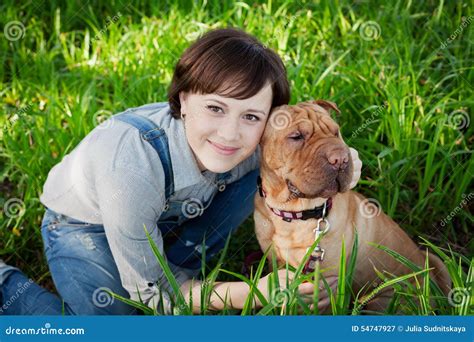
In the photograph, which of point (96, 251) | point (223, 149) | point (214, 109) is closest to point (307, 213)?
point (223, 149)

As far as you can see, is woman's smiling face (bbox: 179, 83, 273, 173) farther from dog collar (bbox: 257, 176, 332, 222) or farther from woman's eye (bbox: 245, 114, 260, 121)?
dog collar (bbox: 257, 176, 332, 222)

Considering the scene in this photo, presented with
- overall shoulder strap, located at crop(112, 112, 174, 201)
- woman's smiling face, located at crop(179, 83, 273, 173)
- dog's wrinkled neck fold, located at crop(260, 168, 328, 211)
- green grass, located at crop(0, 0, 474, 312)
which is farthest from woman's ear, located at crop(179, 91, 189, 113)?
green grass, located at crop(0, 0, 474, 312)

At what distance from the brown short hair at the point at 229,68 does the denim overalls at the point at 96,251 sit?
255 mm

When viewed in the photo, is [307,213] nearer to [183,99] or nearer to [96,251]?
[183,99]

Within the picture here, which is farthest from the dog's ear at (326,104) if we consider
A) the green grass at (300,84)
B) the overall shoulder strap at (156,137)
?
the overall shoulder strap at (156,137)

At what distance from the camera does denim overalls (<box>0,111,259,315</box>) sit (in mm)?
2473

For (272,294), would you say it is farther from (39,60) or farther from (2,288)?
(39,60)

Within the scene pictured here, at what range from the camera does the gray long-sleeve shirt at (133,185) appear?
212 centimetres

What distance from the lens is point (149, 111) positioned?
7.76ft

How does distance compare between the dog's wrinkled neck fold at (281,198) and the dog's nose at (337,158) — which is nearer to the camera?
the dog's nose at (337,158)

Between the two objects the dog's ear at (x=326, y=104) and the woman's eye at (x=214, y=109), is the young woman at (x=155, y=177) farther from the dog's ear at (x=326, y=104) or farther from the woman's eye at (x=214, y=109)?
the dog's ear at (x=326, y=104)

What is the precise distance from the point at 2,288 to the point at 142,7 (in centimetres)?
214

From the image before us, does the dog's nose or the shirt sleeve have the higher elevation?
the dog's nose

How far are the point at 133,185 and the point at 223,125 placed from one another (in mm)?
380
